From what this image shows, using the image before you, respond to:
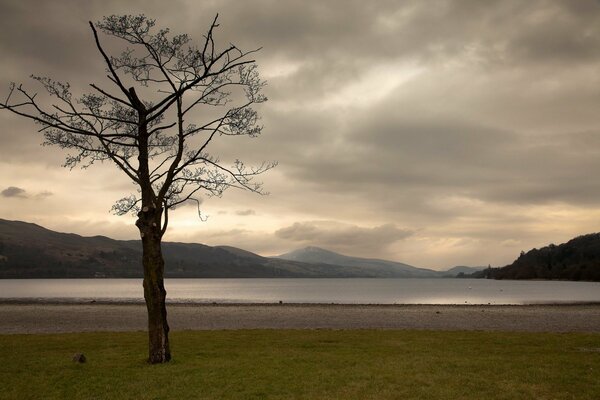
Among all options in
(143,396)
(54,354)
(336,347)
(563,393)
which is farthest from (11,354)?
(563,393)

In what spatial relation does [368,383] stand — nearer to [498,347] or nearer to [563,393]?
[563,393]

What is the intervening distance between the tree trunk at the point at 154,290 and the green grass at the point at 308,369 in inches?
31.9

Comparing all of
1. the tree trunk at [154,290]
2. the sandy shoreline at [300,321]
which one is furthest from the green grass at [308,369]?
the sandy shoreline at [300,321]

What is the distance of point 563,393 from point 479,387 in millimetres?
2399

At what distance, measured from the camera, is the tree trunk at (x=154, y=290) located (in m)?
19.9

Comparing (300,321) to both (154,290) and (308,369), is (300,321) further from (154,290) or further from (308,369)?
(308,369)

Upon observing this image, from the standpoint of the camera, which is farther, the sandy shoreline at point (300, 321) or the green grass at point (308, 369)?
the sandy shoreline at point (300, 321)

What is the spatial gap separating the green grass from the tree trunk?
2.66 feet

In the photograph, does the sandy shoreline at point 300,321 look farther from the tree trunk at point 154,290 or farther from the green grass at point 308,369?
the tree trunk at point 154,290

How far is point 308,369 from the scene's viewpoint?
734 inches

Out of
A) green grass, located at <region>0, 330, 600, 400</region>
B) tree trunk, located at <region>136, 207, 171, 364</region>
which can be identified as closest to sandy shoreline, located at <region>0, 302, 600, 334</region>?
green grass, located at <region>0, 330, 600, 400</region>

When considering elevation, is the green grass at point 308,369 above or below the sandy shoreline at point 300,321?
above

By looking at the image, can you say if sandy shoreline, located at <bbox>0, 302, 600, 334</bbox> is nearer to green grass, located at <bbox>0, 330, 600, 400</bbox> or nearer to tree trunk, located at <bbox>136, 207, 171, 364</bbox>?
green grass, located at <bbox>0, 330, 600, 400</bbox>

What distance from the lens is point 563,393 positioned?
1498 centimetres
